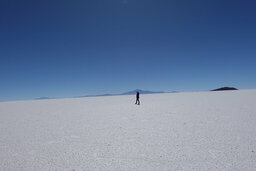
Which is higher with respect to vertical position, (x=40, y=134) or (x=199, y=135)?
Answer: (x=199, y=135)

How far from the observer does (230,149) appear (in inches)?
123

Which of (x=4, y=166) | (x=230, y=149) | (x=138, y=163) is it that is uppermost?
(x=230, y=149)

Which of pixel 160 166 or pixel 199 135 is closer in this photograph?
pixel 160 166

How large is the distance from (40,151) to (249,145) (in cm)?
522

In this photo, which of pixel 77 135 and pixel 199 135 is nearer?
pixel 199 135

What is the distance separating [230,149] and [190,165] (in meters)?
1.31

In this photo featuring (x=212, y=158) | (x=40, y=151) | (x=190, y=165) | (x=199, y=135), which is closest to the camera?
(x=190, y=165)

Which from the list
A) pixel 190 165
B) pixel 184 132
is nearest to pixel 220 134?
pixel 184 132

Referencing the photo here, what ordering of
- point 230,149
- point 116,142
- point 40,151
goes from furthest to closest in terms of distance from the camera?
point 116,142 < point 40,151 < point 230,149

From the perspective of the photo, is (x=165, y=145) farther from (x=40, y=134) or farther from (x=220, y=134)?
(x=40, y=134)

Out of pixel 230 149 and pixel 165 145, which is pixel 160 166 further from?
pixel 230 149

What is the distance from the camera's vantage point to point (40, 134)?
4.71m

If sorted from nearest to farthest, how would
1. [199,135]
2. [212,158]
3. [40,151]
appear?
[212,158]
[40,151]
[199,135]

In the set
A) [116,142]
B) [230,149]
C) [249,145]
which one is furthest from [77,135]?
[249,145]
